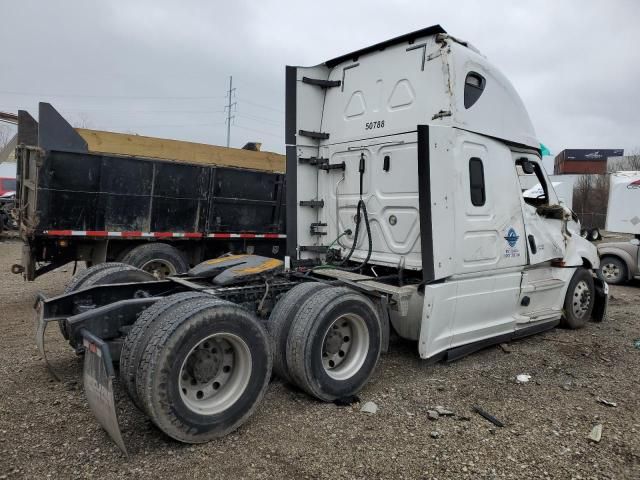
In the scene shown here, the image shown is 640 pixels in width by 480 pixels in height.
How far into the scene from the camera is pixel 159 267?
7.76 m

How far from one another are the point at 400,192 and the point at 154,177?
14.8ft

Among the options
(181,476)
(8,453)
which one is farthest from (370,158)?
(8,453)

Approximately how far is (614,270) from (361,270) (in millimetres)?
9327

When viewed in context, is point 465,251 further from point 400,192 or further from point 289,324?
point 289,324

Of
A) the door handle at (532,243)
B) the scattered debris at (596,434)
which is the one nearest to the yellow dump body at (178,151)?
the door handle at (532,243)

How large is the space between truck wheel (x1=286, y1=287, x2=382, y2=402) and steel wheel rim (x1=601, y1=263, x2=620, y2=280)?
32.5ft

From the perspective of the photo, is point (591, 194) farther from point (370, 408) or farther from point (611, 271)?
point (370, 408)

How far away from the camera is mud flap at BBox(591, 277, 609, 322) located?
22.3ft

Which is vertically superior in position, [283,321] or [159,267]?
[159,267]

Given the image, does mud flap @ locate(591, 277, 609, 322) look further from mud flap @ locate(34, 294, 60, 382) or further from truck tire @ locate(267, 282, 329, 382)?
mud flap @ locate(34, 294, 60, 382)

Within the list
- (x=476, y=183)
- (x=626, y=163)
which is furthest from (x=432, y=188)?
(x=626, y=163)

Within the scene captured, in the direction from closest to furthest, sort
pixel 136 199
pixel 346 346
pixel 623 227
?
pixel 346 346 → pixel 136 199 → pixel 623 227

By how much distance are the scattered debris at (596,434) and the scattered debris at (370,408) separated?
62.2 inches

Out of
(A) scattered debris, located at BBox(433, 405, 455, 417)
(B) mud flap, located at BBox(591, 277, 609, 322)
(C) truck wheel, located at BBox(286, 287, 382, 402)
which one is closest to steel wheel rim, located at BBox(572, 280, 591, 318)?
(B) mud flap, located at BBox(591, 277, 609, 322)
